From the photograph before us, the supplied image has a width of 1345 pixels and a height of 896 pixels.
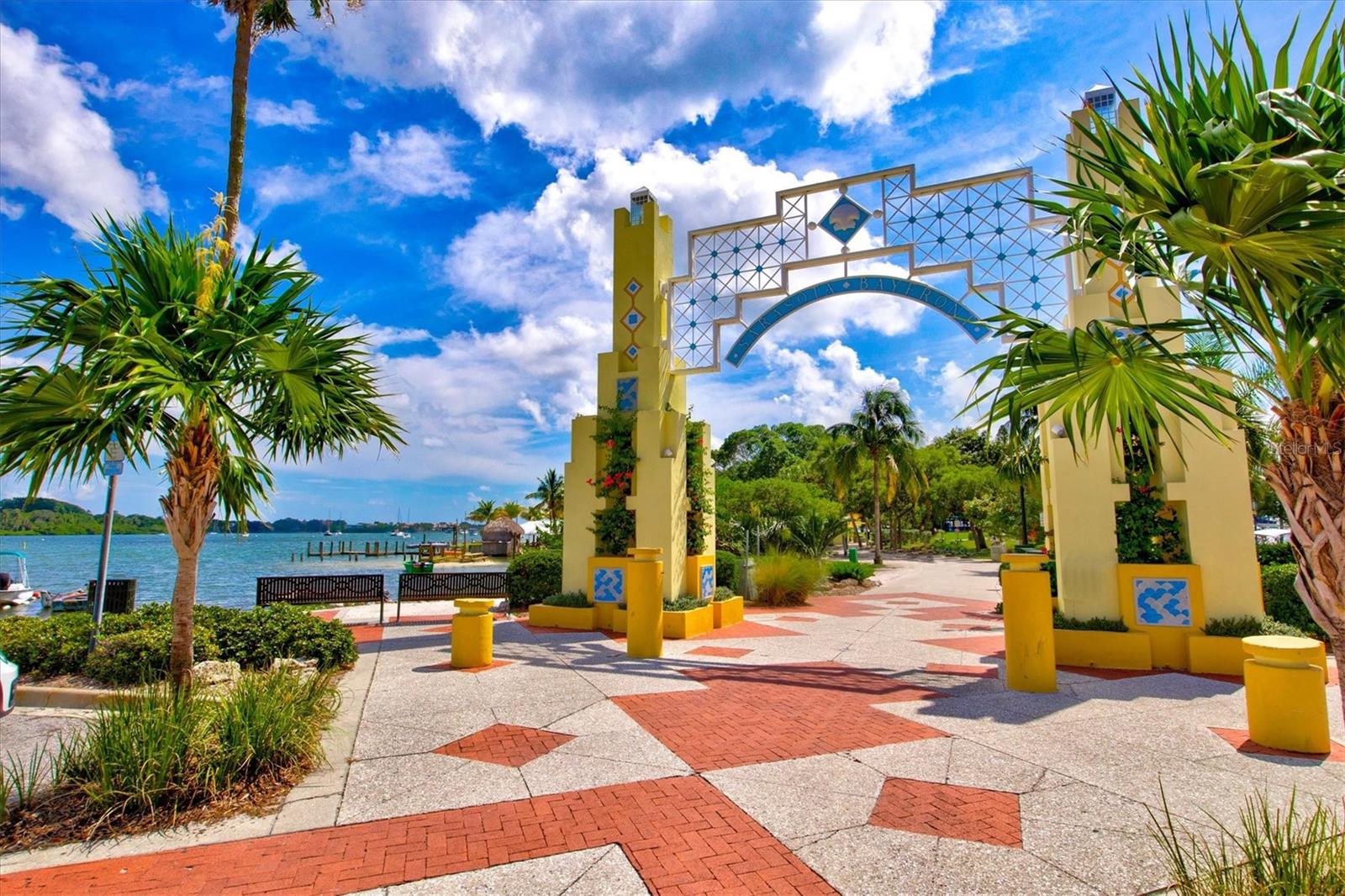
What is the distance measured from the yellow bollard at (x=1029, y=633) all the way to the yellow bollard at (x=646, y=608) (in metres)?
4.67

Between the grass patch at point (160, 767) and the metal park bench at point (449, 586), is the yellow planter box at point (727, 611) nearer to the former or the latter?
the metal park bench at point (449, 586)

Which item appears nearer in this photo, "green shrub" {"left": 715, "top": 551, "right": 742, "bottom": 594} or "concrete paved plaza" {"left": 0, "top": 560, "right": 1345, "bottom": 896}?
"concrete paved plaza" {"left": 0, "top": 560, "right": 1345, "bottom": 896}

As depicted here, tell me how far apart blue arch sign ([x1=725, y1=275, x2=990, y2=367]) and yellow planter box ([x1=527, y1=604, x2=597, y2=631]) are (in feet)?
18.1

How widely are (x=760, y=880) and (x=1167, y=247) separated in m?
4.27

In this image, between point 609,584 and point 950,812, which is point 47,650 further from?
point 950,812

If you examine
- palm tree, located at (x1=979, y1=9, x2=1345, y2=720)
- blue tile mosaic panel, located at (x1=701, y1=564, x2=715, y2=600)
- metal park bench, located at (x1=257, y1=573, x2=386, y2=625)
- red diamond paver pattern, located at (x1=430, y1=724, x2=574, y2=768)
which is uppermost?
palm tree, located at (x1=979, y1=9, x2=1345, y2=720)

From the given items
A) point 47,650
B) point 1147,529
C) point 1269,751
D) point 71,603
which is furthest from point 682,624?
point 71,603

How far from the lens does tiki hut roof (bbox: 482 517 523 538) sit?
47.7 m

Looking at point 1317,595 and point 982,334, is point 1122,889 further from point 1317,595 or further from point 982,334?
point 982,334

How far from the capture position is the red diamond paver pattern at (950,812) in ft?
13.9

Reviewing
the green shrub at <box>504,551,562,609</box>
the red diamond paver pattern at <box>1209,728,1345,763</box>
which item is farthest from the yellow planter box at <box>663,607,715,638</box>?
the red diamond paver pattern at <box>1209,728,1345,763</box>

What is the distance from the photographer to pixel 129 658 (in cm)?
755

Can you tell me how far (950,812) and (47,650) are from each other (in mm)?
9822

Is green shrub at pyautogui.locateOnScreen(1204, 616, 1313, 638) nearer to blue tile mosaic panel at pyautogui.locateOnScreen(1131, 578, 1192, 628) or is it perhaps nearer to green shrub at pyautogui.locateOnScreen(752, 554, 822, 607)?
blue tile mosaic panel at pyautogui.locateOnScreen(1131, 578, 1192, 628)
